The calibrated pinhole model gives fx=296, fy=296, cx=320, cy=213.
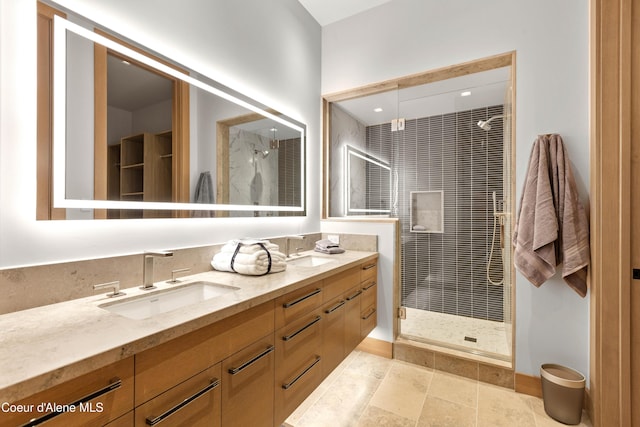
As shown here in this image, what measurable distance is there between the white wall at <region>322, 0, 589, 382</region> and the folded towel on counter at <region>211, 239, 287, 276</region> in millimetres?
1687

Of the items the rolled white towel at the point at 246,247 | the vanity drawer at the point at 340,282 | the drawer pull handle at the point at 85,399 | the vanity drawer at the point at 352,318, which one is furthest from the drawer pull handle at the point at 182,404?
the vanity drawer at the point at 352,318

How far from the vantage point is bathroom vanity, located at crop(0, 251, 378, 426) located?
2.13 ft

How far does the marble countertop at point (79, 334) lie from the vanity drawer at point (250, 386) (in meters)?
0.19

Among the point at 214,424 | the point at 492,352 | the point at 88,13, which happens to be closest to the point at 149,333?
the point at 214,424

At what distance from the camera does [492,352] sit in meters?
2.29

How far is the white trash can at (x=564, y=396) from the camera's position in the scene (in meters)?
1.70

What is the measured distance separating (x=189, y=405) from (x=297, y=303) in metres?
0.62

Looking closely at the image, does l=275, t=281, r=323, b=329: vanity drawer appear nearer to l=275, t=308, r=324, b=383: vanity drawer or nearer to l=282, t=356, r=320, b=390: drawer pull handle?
l=275, t=308, r=324, b=383: vanity drawer

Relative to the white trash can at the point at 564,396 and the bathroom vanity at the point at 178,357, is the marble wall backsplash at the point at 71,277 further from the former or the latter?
the white trash can at the point at 564,396

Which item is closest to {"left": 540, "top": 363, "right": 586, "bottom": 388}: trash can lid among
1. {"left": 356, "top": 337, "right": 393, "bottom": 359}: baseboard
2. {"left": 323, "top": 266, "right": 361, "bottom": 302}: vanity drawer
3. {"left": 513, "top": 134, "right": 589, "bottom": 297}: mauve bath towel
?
{"left": 513, "top": 134, "right": 589, "bottom": 297}: mauve bath towel

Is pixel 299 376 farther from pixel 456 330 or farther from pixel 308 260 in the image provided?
pixel 456 330

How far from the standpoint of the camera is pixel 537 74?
198cm

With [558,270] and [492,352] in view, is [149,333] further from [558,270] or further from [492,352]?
[492,352]

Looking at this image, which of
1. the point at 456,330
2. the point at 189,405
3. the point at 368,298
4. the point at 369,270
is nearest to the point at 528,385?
the point at 456,330
